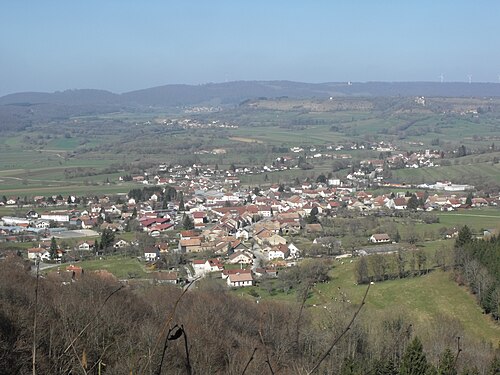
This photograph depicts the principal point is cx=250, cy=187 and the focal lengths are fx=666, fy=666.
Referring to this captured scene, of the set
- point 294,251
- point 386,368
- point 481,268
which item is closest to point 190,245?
point 294,251

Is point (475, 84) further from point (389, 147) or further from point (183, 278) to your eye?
point (183, 278)

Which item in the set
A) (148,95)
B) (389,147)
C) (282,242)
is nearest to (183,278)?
(282,242)

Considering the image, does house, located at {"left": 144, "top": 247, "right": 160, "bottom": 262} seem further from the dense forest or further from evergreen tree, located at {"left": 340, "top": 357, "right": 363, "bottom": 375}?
evergreen tree, located at {"left": 340, "top": 357, "right": 363, "bottom": 375}

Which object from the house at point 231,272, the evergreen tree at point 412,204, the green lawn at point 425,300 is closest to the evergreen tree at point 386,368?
the green lawn at point 425,300

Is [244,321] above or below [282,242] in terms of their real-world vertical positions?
above

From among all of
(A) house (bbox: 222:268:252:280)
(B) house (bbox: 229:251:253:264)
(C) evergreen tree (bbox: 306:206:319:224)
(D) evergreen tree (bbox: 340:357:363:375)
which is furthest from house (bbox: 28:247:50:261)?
(D) evergreen tree (bbox: 340:357:363:375)

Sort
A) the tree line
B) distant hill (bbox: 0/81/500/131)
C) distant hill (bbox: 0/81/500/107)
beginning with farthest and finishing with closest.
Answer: distant hill (bbox: 0/81/500/107)
distant hill (bbox: 0/81/500/131)
the tree line

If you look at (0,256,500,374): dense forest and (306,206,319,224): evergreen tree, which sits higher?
(0,256,500,374): dense forest
